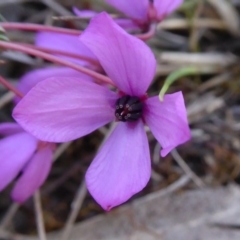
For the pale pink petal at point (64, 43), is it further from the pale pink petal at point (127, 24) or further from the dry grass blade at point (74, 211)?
the dry grass blade at point (74, 211)


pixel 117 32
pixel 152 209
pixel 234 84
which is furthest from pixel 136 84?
pixel 234 84

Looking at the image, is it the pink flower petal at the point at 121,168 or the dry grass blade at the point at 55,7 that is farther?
the dry grass blade at the point at 55,7

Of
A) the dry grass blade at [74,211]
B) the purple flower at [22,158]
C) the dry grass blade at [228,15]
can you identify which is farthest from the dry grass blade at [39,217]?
the dry grass blade at [228,15]

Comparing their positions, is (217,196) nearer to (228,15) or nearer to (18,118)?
(228,15)

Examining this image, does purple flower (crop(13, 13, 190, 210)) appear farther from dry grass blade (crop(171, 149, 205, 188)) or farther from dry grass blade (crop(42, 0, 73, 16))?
dry grass blade (crop(42, 0, 73, 16))

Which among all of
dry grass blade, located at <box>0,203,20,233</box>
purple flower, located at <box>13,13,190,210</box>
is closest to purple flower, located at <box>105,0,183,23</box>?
purple flower, located at <box>13,13,190,210</box>
